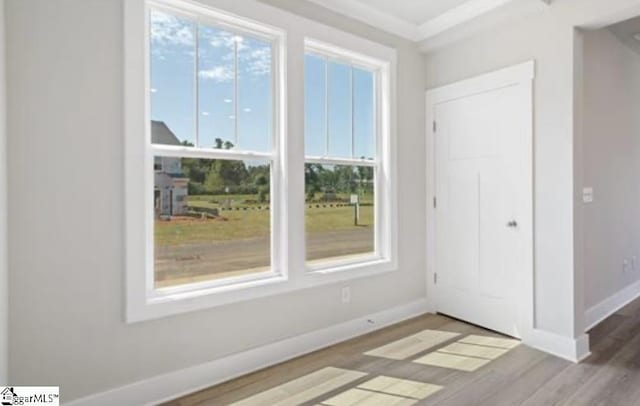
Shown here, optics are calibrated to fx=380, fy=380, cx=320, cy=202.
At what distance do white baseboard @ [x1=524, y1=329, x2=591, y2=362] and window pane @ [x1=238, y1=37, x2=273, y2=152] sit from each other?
2579mm

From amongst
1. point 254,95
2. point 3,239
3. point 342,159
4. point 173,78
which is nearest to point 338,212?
point 342,159

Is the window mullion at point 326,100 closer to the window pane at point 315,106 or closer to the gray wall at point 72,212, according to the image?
the window pane at point 315,106

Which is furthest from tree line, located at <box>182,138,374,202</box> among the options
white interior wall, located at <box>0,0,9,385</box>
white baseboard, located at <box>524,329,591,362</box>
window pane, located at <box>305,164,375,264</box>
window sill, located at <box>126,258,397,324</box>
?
white baseboard, located at <box>524,329,591,362</box>

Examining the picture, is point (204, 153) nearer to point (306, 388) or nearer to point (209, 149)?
point (209, 149)

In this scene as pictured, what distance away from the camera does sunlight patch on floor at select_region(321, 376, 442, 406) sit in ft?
7.41

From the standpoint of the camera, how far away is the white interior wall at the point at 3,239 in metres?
1.76

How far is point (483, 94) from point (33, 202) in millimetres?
3398

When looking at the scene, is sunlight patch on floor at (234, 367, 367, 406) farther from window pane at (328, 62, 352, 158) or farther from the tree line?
window pane at (328, 62, 352, 158)

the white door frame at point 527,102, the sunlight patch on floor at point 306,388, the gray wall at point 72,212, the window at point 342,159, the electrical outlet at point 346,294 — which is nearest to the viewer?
the gray wall at point 72,212

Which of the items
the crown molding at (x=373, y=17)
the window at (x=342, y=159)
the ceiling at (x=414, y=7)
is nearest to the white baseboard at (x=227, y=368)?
the window at (x=342, y=159)

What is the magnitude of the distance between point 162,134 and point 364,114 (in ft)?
6.03

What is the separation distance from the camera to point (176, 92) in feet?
8.09

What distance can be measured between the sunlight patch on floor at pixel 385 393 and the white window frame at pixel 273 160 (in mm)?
853

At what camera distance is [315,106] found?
3146 millimetres
